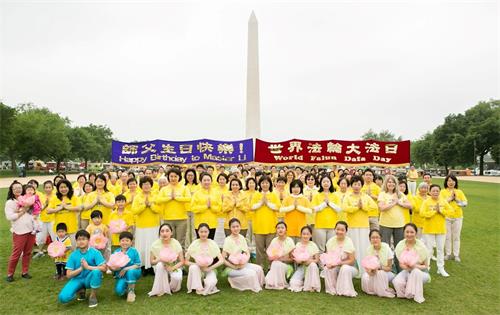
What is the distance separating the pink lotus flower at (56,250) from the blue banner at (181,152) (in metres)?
3.89

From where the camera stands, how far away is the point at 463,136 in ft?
135

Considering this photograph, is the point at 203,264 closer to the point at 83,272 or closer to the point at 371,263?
the point at 83,272

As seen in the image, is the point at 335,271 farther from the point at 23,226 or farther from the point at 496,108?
the point at 496,108

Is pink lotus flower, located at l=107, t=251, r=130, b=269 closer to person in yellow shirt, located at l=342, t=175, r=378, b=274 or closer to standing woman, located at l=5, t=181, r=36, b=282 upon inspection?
standing woman, located at l=5, t=181, r=36, b=282

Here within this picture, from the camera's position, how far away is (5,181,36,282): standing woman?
516 centimetres

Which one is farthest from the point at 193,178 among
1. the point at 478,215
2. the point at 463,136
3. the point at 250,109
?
the point at 463,136

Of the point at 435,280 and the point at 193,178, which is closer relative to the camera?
the point at 435,280

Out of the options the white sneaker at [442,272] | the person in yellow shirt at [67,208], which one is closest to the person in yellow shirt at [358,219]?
the white sneaker at [442,272]

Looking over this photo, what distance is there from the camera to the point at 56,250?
488cm

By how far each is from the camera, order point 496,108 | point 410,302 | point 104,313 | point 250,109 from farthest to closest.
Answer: point 496,108, point 250,109, point 410,302, point 104,313

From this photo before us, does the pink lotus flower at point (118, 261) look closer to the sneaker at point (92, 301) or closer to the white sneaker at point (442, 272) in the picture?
the sneaker at point (92, 301)

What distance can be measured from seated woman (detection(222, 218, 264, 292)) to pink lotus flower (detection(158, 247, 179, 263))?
0.71m

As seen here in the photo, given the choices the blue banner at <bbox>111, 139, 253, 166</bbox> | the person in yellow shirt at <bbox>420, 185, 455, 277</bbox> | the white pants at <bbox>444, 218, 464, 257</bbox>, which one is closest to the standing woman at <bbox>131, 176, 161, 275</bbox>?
the blue banner at <bbox>111, 139, 253, 166</bbox>

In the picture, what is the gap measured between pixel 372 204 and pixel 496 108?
4516 centimetres
